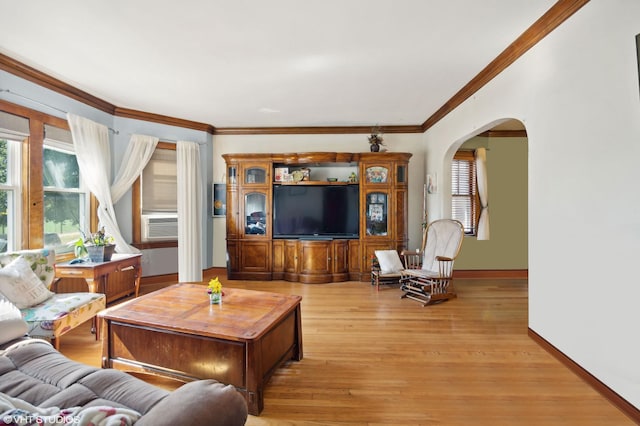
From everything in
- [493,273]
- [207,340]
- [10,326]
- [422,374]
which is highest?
[10,326]

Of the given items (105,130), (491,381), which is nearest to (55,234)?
(105,130)

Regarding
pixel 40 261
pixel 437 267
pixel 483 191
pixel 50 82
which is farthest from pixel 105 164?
pixel 483 191

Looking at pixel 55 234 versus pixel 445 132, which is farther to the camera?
pixel 445 132

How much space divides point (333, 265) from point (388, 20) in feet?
11.6

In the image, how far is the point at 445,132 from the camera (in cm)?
459

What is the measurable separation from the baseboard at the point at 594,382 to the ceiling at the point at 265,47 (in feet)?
8.56

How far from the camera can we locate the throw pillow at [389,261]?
469 centimetres

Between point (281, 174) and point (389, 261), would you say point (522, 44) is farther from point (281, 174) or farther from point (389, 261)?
point (281, 174)

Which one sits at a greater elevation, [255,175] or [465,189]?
[255,175]

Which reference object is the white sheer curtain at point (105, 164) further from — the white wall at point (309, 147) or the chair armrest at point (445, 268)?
the chair armrest at point (445, 268)

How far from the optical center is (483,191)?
17.1 feet

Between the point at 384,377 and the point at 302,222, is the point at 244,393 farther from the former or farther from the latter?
the point at 302,222

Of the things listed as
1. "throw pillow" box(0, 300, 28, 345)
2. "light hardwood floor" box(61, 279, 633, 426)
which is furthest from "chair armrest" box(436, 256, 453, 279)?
"throw pillow" box(0, 300, 28, 345)

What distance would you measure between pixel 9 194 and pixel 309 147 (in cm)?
392
